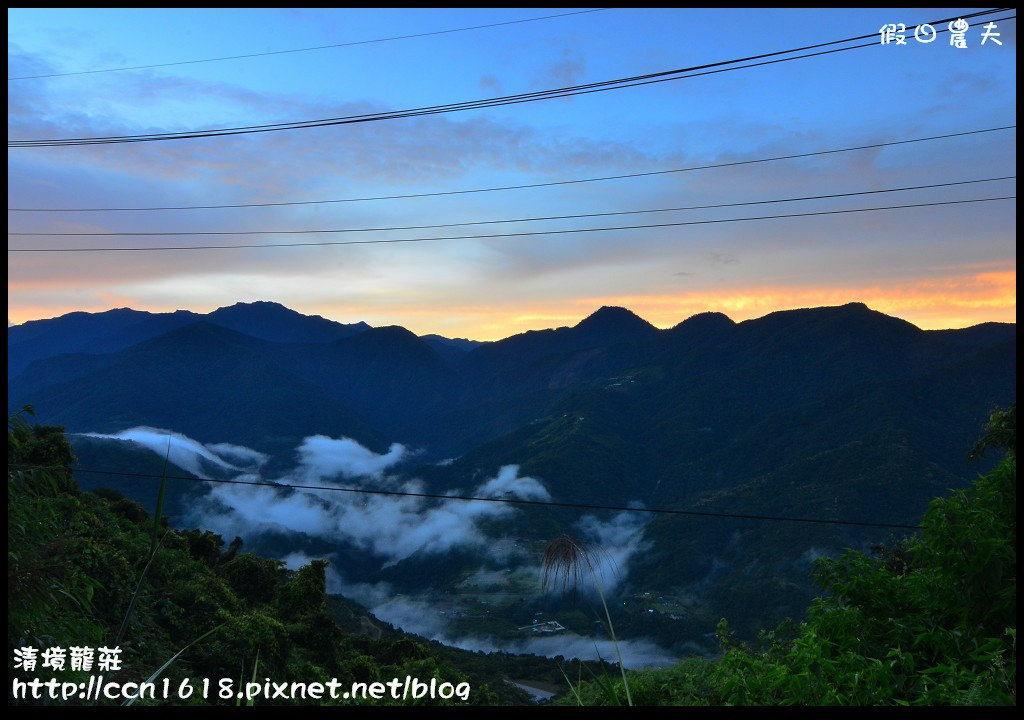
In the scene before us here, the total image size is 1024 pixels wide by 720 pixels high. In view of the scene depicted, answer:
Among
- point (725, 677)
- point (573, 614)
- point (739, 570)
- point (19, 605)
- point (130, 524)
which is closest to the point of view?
point (19, 605)

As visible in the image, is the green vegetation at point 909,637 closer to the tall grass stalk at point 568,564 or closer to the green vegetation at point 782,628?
the green vegetation at point 782,628

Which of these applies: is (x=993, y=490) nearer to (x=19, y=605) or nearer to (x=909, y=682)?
(x=909, y=682)

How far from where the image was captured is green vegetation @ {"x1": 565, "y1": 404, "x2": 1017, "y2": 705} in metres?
6.63

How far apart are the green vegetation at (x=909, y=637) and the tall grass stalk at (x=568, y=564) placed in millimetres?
2037

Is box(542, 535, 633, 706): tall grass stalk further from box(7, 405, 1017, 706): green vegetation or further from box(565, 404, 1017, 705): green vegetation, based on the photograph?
box(565, 404, 1017, 705): green vegetation

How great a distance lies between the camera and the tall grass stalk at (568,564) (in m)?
4.89

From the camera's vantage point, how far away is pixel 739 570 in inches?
6486

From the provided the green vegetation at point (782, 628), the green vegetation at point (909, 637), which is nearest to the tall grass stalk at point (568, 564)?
the green vegetation at point (782, 628)

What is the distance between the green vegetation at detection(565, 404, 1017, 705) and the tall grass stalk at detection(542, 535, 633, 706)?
6.68 feet

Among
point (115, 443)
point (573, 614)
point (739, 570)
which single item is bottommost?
point (573, 614)

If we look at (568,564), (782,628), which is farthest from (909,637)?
(568,564)

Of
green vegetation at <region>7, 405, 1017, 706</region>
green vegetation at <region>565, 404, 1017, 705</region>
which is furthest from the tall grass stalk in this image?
green vegetation at <region>565, 404, 1017, 705</region>

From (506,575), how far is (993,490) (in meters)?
201
